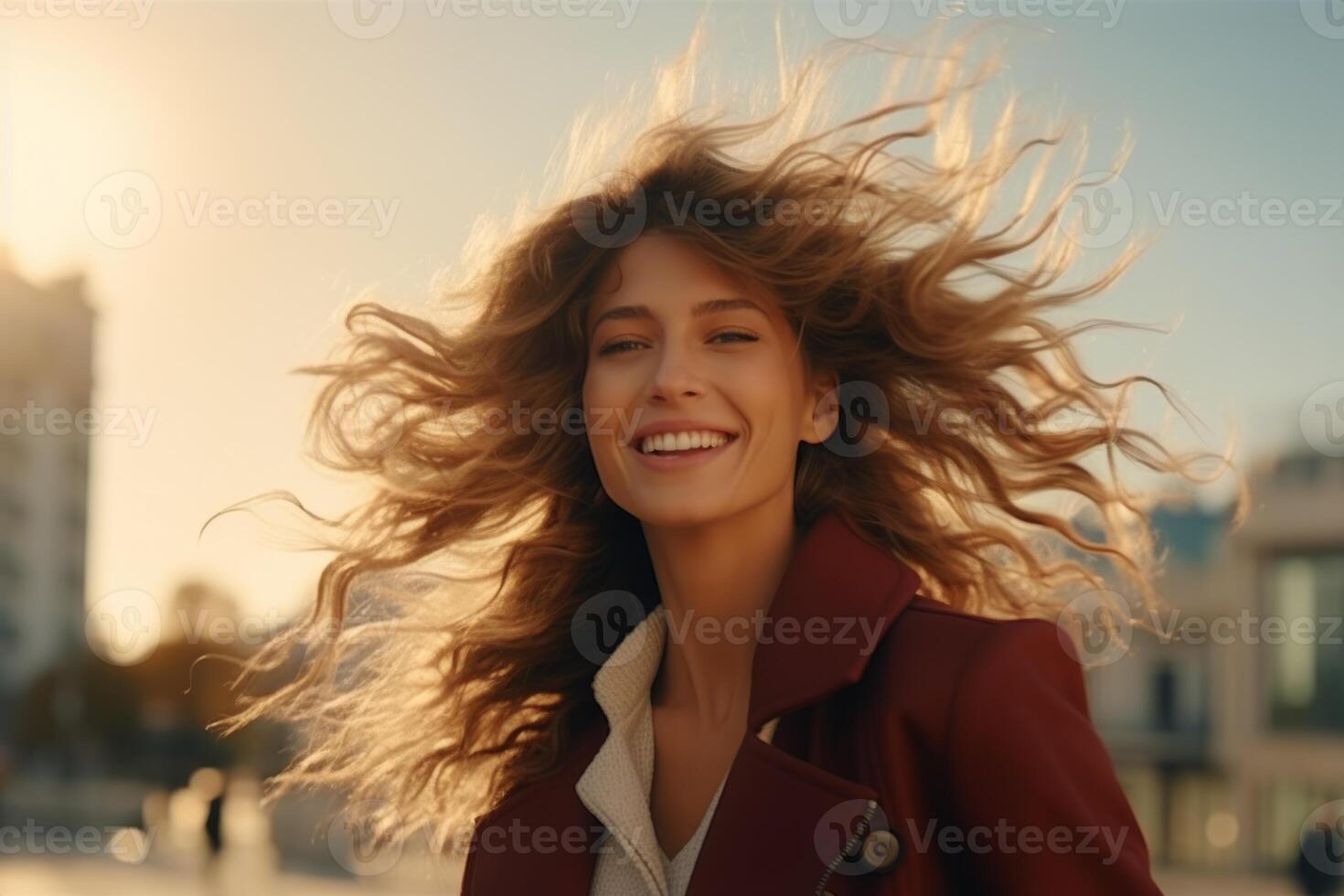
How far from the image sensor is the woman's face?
13.3 ft

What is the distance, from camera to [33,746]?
9556cm

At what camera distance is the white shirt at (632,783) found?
3.98m

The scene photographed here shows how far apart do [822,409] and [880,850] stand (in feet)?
4.45

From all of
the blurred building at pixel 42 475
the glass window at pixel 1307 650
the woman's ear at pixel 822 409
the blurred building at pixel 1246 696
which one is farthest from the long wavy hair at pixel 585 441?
the blurred building at pixel 42 475

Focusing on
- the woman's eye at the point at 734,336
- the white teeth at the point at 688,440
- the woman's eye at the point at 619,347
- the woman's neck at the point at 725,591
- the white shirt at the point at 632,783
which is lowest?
the white shirt at the point at 632,783

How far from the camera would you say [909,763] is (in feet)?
11.3

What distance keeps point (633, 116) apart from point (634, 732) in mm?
1688

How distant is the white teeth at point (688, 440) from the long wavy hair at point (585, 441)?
1.26 feet

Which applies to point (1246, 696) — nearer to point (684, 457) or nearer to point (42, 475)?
point (684, 457)

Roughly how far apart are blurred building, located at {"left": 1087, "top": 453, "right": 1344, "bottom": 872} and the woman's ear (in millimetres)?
49549

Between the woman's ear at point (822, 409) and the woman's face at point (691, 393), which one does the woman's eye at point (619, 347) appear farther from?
the woman's ear at point (822, 409)

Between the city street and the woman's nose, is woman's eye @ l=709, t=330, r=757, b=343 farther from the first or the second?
the city street

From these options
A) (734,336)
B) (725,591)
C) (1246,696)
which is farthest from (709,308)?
(1246,696)

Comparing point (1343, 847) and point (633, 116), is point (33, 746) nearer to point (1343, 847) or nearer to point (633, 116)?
point (1343, 847)
